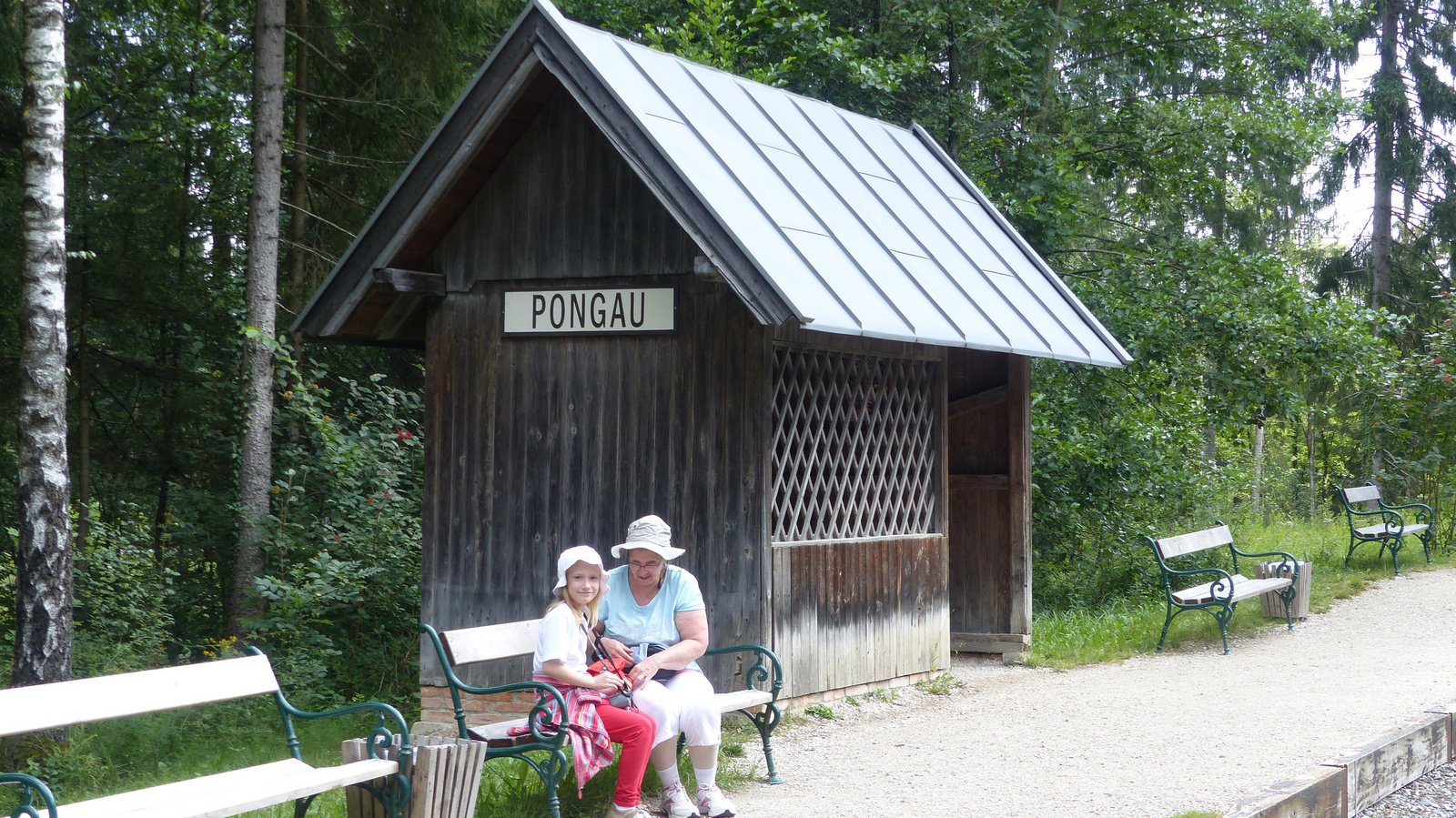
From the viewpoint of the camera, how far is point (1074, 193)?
1566 cm

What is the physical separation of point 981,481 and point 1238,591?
2488 millimetres

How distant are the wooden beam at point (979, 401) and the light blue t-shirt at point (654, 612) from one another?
5694 millimetres

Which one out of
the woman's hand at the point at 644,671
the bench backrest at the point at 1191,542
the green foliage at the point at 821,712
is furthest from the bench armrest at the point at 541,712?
the bench backrest at the point at 1191,542

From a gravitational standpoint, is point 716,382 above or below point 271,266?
below

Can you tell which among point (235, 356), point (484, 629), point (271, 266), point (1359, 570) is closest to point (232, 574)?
point (235, 356)

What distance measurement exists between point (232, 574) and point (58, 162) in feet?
20.3

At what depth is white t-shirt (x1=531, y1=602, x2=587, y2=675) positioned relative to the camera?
18.0 feet

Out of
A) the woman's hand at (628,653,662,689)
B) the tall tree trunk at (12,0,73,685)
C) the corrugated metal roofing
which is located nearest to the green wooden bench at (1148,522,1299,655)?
the corrugated metal roofing

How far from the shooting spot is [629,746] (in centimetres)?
541

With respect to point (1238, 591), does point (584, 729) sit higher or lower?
higher

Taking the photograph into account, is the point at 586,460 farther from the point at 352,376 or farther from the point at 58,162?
the point at 352,376

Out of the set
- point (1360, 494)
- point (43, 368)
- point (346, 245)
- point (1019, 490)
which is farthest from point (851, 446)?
point (1360, 494)

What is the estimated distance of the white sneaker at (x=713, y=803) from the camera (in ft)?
18.6

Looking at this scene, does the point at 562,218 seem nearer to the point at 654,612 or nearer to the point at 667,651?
the point at 654,612
